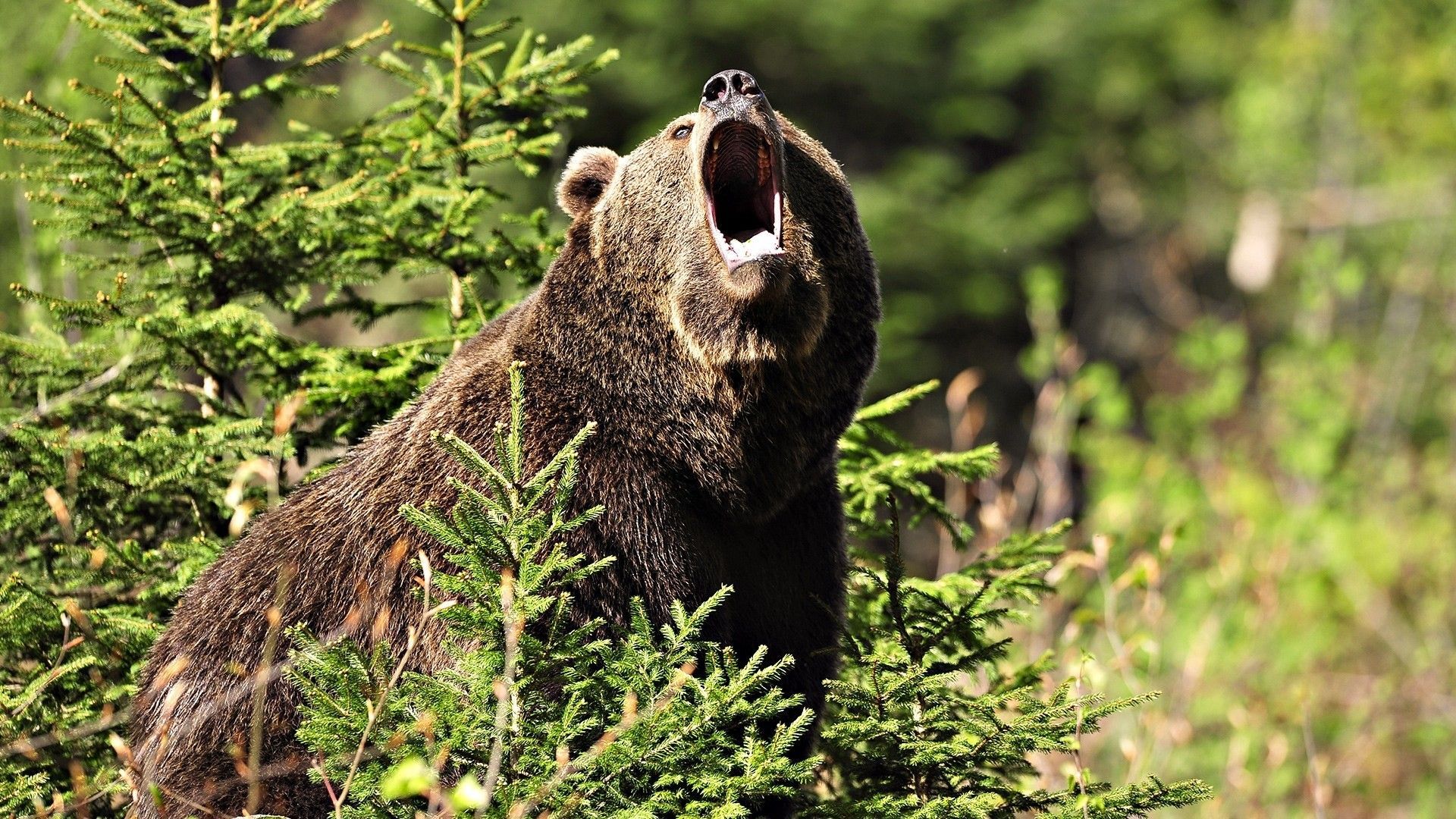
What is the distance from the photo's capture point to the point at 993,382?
Result: 66.5 ft

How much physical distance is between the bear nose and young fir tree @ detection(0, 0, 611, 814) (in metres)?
1.08

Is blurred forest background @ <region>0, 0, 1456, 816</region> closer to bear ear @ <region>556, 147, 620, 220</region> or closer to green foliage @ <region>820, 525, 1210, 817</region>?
green foliage @ <region>820, 525, 1210, 817</region>

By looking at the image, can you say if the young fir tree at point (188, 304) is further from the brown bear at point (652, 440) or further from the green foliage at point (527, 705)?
the green foliage at point (527, 705)

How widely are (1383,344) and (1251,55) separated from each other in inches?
363

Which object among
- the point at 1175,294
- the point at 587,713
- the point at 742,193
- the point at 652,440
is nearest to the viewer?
the point at 587,713

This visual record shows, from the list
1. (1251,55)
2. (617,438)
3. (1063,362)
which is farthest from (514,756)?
(1251,55)

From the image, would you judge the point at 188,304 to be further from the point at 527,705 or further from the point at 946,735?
the point at 946,735

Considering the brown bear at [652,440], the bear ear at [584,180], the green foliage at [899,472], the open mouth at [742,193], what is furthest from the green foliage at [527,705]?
the green foliage at [899,472]

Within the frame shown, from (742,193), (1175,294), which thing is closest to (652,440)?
(742,193)

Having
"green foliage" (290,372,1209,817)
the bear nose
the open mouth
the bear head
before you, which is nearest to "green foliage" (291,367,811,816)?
"green foliage" (290,372,1209,817)

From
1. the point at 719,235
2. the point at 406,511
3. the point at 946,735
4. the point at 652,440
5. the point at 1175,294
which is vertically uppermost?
the point at 1175,294

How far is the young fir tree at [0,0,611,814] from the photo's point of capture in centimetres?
373

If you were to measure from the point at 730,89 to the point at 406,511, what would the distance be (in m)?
1.43

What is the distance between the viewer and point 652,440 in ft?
11.6
